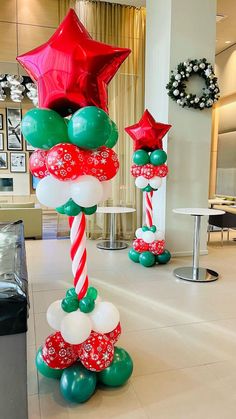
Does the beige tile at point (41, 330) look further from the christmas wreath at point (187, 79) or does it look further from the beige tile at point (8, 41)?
the beige tile at point (8, 41)

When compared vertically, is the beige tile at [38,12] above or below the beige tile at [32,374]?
above

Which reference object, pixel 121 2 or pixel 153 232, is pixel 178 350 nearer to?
pixel 153 232

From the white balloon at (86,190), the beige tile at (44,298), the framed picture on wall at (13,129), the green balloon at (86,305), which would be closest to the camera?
the white balloon at (86,190)

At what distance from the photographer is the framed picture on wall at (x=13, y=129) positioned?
32.8ft

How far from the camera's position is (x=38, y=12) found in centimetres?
566

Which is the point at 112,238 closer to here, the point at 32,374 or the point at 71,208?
the point at 32,374

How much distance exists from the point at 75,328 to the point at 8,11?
5757mm

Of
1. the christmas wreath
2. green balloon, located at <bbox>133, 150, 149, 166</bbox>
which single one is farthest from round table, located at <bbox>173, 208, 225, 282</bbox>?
the christmas wreath

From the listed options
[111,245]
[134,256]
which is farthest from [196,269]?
[111,245]

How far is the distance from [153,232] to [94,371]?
2756 millimetres

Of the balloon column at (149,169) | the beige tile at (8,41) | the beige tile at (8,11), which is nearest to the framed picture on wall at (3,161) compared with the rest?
Answer: the beige tile at (8,41)

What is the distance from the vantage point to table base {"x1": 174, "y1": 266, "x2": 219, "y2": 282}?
401 centimetres

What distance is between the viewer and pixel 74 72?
5.55ft

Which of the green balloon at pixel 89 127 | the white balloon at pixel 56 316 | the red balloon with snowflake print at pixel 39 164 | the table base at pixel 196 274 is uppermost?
the green balloon at pixel 89 127
